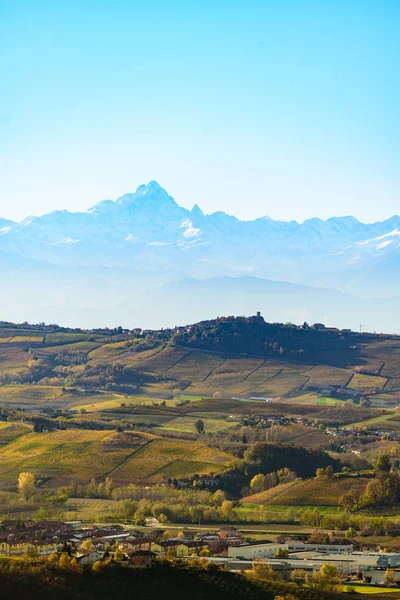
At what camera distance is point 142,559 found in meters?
76.4

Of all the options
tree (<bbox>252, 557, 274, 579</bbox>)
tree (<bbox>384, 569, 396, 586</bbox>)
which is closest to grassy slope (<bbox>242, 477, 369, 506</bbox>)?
tree (<bbox>384, 569, 396, 586</bbox>)

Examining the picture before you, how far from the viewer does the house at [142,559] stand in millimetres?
74688

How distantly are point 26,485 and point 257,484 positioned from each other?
23512 mm

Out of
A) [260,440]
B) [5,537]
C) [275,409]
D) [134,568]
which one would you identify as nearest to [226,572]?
[134,568]

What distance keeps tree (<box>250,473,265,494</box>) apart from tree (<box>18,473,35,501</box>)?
22103 millimetres

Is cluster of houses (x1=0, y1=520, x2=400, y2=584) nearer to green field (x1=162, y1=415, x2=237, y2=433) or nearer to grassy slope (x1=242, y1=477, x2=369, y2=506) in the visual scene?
grassy slope (x1=242, y1=477, x2=369, y2=506)

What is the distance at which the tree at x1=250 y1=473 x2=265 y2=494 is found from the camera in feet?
424

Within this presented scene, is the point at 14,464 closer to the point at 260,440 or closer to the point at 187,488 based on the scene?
the point at 187,488

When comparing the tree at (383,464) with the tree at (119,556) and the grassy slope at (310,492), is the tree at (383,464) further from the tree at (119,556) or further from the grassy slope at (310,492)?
the tree at (119,556)

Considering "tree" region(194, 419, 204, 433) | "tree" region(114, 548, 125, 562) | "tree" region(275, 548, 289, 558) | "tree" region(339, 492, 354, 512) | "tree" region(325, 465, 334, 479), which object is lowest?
"tree" region(275, 548, 289, 558)

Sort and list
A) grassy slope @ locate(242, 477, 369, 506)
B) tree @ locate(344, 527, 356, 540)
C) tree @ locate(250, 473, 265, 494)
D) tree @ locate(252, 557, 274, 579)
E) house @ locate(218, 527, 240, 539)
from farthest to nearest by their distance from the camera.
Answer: tree @ locate(250, 473, 265, 494) → grassy slope @ locate(242, 477, 369, 506) → tree @ locate(344, 527, 356, 540) → house @ locate(218, 527, 240, 539) → tree @ locate(252, 557, 274, 579)

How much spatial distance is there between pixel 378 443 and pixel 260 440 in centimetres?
1479

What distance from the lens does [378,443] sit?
159 metres

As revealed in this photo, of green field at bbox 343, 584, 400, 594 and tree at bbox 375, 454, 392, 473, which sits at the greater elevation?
tree at bbox 375, 454, 392, 473
